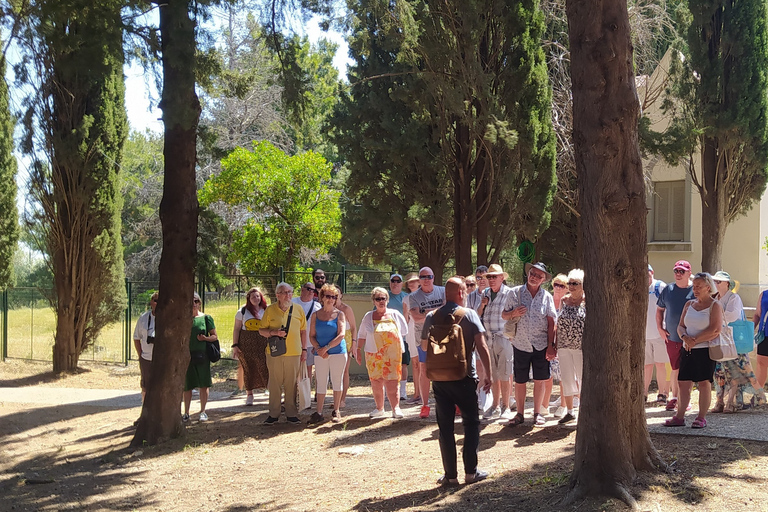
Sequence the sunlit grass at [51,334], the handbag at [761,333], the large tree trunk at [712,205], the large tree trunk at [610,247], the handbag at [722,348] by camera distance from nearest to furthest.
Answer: the large tree trunk at [610,247]
the handbag at [722,348]
the handbag at [761,333]
the large tree trunk at [712,205]
the sunlit grass at [51,334]

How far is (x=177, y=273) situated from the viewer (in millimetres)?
9969

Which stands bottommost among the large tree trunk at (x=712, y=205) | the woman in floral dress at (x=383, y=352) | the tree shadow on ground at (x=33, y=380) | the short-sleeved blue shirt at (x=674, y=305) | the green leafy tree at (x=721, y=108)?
the tree shadow on ground at (x=33, y=380)

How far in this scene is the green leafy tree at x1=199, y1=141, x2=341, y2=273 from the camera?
1950 cm

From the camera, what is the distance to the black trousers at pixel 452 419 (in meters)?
6.80

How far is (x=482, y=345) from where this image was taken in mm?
6926

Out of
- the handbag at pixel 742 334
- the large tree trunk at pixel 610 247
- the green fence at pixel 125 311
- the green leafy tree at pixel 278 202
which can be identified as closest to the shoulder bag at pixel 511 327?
the large tree trunk at pixel 610 247

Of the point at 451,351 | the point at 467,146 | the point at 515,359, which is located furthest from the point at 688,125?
the point at 451,351

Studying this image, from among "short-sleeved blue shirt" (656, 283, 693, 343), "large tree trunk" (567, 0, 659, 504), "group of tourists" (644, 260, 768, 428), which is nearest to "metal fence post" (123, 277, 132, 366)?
"group of tourists" (644, 260, 768, 428)

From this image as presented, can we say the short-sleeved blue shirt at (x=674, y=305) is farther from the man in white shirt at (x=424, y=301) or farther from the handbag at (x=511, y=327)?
the man in white shirt at (x=424, y=301)

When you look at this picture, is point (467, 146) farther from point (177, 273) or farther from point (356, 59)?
point (177, 273)

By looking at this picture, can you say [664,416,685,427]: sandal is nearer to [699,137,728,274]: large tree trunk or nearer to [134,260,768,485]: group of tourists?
[134,260,768,485]: group of tourists

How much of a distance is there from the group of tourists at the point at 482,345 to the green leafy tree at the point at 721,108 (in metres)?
4.94

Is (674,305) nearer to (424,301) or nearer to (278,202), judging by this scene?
(424,301)

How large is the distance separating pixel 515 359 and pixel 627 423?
112 inches
